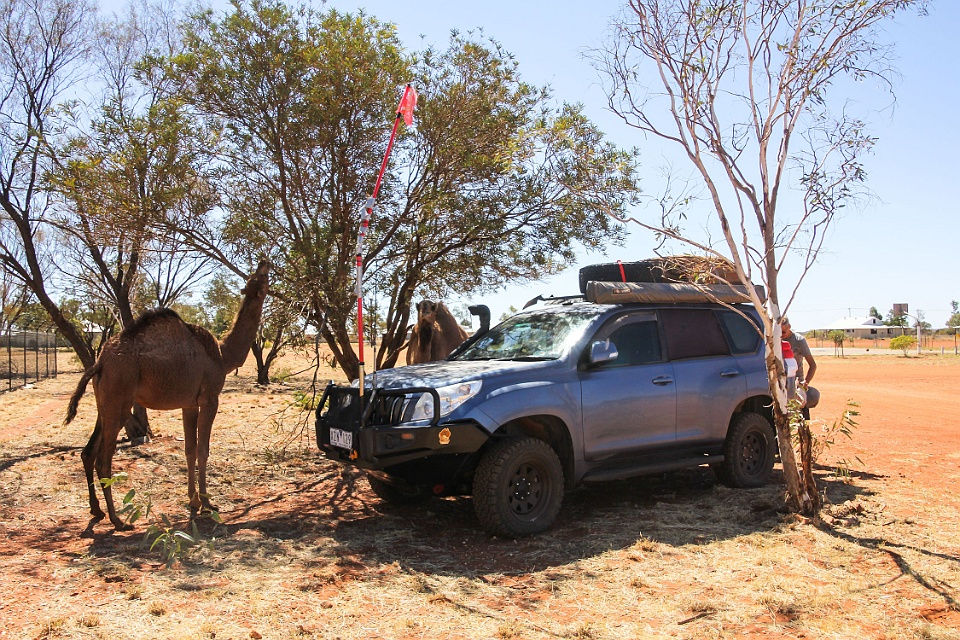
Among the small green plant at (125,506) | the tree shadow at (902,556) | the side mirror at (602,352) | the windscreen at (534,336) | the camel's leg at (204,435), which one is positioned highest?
the windscreen at (534,336)

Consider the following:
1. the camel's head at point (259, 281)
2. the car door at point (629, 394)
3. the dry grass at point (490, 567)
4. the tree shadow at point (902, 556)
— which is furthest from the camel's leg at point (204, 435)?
the tree shadow at point (902, 556)

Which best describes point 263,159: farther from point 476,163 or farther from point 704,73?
point 704,73

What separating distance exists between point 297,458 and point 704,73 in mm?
7000

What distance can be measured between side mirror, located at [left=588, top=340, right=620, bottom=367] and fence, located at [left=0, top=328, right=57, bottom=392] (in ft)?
72.2

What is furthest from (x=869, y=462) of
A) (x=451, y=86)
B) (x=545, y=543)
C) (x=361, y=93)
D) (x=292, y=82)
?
(x=292, y=82)

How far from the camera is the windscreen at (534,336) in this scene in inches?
286

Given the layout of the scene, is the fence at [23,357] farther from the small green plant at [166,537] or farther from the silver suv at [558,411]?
the silver suv at [558,411]

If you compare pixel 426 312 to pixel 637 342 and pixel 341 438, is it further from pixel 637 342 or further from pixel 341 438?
pixel 341 438

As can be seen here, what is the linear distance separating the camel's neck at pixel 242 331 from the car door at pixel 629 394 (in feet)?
11.7

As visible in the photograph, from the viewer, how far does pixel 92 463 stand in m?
7.22

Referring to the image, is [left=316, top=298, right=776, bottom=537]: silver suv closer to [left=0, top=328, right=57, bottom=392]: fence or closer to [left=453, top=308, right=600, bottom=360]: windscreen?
[left=453, top=308, right=600, bottom=360]: windscreen

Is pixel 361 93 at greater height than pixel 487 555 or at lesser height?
greater

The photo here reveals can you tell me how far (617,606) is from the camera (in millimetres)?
4859

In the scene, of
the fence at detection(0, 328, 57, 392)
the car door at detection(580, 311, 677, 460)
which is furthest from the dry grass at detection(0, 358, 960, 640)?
the fence at detection(0, 328, 57, 392)
